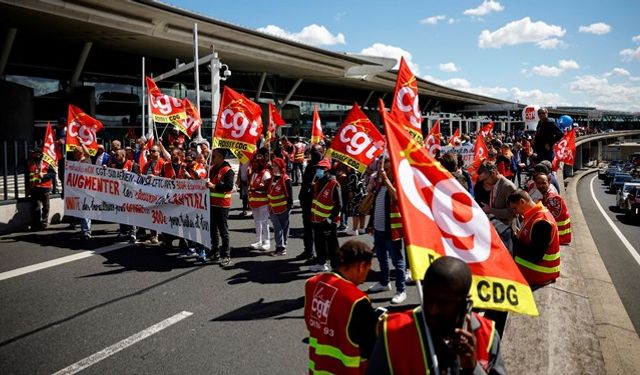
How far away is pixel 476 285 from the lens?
2.18 metres

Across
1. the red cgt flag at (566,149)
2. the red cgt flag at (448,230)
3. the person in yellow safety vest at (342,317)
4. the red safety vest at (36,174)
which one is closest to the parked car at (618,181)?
the red cgt flag at (566,149)

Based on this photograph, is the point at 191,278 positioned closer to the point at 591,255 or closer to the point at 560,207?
the point at 560,207

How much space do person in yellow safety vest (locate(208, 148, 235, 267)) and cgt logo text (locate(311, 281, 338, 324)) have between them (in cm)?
473

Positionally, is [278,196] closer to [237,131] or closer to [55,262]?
[237,131]

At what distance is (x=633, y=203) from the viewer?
22.4 metres

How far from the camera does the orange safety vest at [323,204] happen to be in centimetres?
666

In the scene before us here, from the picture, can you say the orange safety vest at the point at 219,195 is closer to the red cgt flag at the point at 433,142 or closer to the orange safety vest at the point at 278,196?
the orange safety vest at the point at 278,196

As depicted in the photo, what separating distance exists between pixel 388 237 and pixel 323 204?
1.38 m

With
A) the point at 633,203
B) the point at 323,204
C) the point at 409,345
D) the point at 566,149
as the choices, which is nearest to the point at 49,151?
the point at 323,204

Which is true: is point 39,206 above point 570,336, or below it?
above

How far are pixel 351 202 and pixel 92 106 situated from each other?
2027 cm

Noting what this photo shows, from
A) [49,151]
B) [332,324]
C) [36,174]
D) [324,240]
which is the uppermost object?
[49,151]

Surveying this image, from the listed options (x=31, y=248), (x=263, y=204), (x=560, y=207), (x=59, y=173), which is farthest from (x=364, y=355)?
(x=59, y=173)

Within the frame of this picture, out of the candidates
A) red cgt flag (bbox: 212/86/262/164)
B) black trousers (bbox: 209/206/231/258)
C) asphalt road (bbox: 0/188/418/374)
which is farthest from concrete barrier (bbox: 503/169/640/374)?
red cgt flag (bbox: 212/86/262/164)
